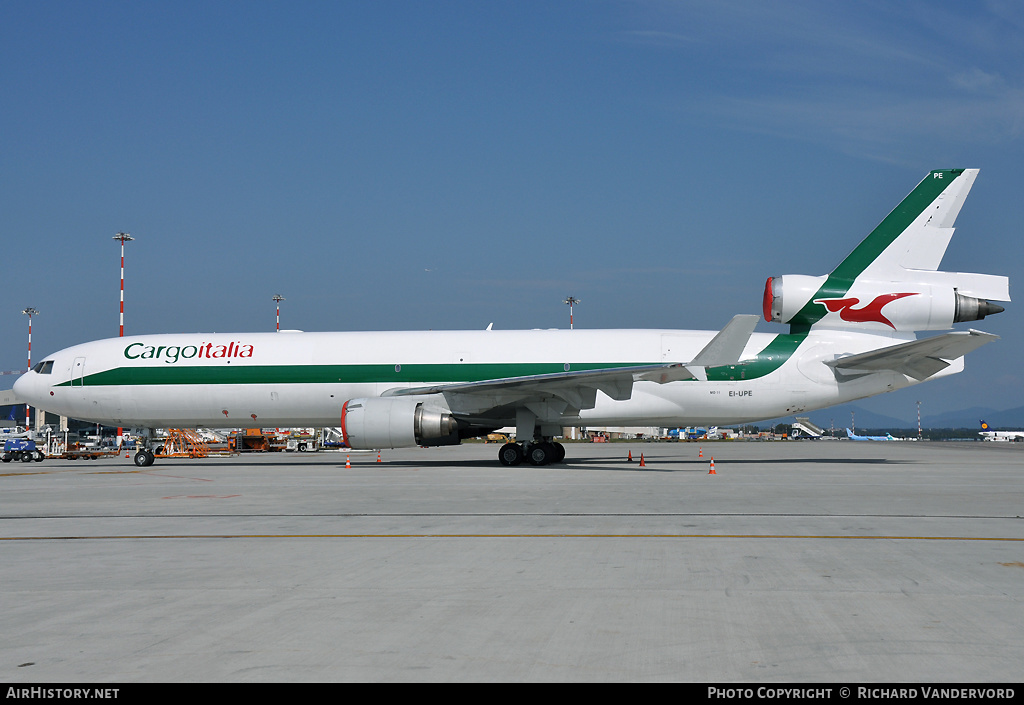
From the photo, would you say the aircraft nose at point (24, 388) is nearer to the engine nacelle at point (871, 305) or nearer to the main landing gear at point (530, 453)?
the main landing gear at point (530, 453)

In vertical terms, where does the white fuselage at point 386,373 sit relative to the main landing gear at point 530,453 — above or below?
above

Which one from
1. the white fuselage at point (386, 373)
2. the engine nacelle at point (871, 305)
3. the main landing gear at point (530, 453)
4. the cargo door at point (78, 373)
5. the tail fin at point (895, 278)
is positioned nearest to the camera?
the main landing gear at point (530, 453)

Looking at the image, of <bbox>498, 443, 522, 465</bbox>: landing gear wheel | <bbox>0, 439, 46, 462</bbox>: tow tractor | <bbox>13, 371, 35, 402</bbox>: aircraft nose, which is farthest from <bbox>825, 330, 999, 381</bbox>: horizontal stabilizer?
<bbox>0, 439, 46, 462</bbox>: tow tractor

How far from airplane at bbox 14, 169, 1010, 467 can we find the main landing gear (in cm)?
3

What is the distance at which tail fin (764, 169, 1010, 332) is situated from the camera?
933 inches

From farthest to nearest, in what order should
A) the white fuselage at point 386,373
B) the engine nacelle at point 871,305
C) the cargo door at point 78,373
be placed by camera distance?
→ the cargo door at point 78,373 < the white fuselage at point 386,373 < the engine nacelle at point 871,305

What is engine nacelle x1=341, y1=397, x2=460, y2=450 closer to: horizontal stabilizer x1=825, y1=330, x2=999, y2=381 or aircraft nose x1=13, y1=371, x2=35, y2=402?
horizontal stabilizer x1=825, y1=330, x2=999, y2=381

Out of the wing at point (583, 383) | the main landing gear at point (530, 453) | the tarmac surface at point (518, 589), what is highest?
the wing at point (583, 383)

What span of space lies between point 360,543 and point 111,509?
6151 millimetres

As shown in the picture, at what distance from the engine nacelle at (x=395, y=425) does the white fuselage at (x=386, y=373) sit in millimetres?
2276

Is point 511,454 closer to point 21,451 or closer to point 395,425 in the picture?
point 395,425

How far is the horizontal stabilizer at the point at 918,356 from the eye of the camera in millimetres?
21364

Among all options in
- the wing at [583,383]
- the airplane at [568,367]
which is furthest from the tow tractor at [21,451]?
the wing at [583,383]
